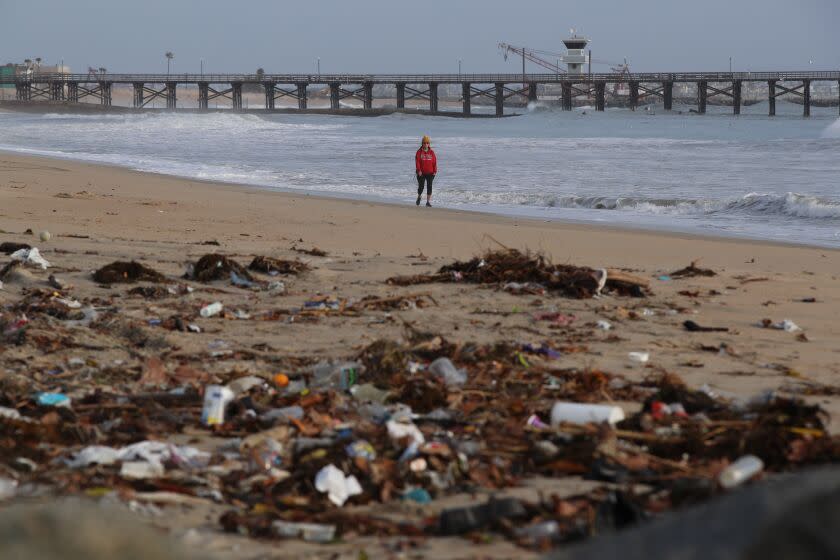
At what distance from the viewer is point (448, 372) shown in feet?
16.1

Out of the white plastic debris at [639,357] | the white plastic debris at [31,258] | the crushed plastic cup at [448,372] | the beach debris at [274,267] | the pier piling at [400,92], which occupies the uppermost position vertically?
the pier piling at [400,92]

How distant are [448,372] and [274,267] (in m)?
3.78

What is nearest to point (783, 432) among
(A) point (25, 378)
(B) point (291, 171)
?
(A) point (25, 378)

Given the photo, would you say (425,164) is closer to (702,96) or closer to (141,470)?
(141,470)

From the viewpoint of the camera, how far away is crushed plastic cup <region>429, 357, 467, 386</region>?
486 centimetres

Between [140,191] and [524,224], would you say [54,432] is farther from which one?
[140,191]

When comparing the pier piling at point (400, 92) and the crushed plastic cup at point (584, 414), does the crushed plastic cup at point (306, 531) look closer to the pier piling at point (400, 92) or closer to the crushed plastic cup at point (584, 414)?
the crushed plastic cup at point (584, 414)

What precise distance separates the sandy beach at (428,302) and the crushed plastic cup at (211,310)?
64 mm

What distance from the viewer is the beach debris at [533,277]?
739 cm

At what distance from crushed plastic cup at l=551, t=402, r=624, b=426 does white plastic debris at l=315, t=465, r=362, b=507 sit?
3.39ft

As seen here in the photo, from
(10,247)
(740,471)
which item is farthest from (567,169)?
(740,471)

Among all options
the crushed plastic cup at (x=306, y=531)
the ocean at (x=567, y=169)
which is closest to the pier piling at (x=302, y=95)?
the ocean at (x=567, y=169)

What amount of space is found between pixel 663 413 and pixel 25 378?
9.81 ft

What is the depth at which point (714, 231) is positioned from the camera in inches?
542
